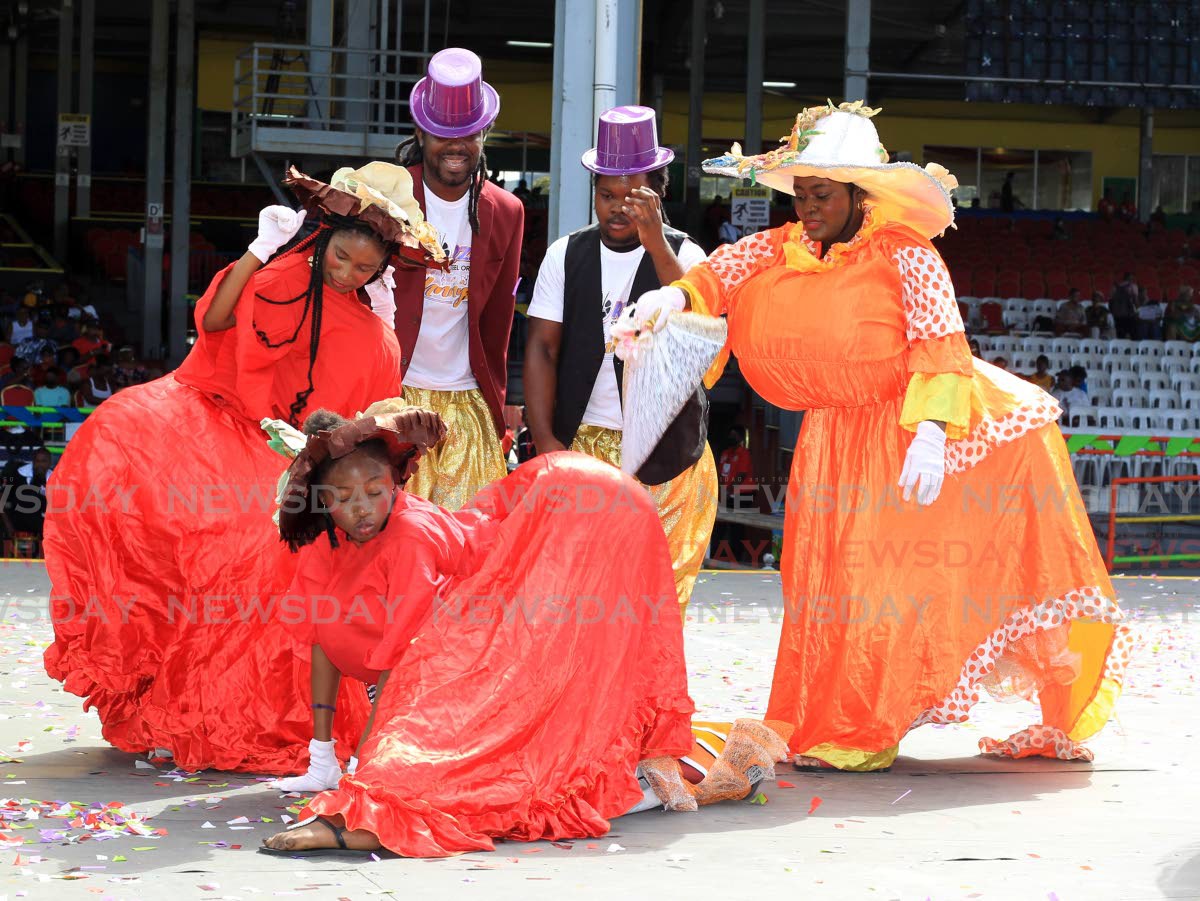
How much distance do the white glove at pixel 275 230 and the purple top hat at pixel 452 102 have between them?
2.18ft

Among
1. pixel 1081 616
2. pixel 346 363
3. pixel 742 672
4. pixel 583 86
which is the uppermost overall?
pixel 583 86

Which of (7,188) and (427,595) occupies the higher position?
(7,188)

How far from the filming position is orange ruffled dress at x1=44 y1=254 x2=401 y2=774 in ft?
15.4

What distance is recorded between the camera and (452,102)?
522 centimetres

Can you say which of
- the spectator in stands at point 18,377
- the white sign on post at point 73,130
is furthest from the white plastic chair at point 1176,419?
the white sign on post at point 73,130

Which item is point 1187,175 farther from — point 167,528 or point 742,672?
point 167,528

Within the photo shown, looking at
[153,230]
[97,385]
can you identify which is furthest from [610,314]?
[153,230]

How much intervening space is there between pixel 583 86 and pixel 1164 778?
4.93 m

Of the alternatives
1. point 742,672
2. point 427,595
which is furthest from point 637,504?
point 742,672

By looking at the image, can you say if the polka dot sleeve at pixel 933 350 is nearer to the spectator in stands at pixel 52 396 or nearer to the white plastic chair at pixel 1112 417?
the spectator in stands at pixel 52 396

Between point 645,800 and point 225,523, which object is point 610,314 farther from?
point 645,800

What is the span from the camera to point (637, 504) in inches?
171

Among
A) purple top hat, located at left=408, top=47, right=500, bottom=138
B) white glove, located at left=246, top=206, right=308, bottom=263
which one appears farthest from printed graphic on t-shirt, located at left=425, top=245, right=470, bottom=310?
white glove, located at left=246, top=206, right=308, bottom=263

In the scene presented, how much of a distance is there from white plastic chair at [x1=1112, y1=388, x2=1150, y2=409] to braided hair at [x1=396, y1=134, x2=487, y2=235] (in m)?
13.5
